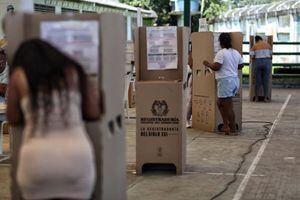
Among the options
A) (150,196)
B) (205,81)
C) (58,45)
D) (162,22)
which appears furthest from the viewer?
(162,22)

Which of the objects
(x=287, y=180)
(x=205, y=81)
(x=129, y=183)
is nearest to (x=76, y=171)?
(x=129, y=183)

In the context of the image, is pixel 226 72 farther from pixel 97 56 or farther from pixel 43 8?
pixel 43 8

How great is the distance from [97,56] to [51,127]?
673mm

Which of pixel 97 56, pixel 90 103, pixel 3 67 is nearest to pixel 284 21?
pixel 3 67

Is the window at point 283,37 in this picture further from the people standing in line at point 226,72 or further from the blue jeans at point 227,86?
the blue jeans at point 227,86

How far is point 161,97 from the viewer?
7699mm

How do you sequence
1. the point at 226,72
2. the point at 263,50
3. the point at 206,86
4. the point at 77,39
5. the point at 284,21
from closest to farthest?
the point at 77,39
the point at 226,72
the point at 206,86
the point at 263,50
the point at 284,21

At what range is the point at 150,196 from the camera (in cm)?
671

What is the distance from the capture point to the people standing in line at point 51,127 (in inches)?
130

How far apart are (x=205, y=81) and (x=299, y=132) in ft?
6.64

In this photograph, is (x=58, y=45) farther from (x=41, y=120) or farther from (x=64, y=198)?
(x=64, y=198)

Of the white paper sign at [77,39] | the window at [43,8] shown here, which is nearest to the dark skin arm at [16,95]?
the white paper sign at [77,39]

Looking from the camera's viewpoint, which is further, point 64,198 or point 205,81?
point 205,81

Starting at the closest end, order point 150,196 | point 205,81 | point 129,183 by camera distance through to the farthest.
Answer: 1. point 150,196
2. point 129,183
3. point 205,81
